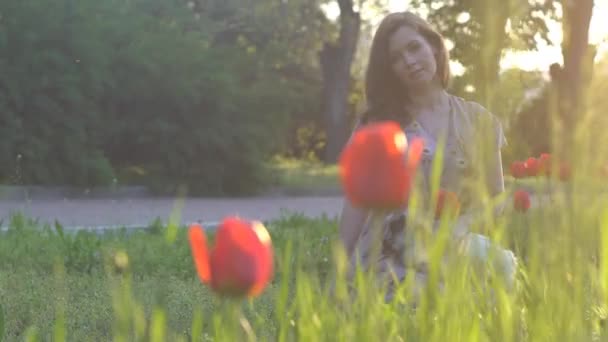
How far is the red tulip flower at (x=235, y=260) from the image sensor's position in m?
1.59

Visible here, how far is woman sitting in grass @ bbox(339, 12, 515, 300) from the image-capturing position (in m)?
4.36

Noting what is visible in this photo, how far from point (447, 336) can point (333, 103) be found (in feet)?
101

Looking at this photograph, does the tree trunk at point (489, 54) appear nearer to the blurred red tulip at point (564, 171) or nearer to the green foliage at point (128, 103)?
the blurred red tulip at point (564, 171)

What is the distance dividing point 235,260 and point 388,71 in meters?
3.02

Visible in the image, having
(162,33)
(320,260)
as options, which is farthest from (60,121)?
(320,260)

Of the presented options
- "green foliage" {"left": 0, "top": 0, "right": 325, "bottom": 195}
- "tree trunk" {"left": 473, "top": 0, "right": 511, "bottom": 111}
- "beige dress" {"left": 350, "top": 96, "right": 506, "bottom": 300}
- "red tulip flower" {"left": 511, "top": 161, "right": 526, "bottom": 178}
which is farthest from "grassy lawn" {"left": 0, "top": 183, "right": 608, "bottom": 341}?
"green foliage" {"left": 0, "top": 0, "right": 325, "bottom": 195}

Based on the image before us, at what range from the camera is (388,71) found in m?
4.54

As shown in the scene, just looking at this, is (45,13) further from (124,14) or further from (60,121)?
(124,14)

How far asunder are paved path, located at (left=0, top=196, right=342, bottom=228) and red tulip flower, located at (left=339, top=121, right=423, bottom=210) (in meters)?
9.89

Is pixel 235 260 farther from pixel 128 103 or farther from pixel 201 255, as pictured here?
pixel 128 103

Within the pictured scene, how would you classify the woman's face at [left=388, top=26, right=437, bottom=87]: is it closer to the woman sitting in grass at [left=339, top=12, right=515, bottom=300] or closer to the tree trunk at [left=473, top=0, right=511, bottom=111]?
the woman sitting in grass at [left=339, top=12, right=515, bottom=300]

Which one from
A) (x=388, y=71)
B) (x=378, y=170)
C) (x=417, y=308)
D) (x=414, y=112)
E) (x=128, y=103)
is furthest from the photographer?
(x=128, y=103)

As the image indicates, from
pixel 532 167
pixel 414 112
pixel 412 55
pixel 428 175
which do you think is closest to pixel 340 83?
pixel 532 167

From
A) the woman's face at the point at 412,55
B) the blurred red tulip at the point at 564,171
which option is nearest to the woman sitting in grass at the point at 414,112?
the woman's face at the point at 412,55
